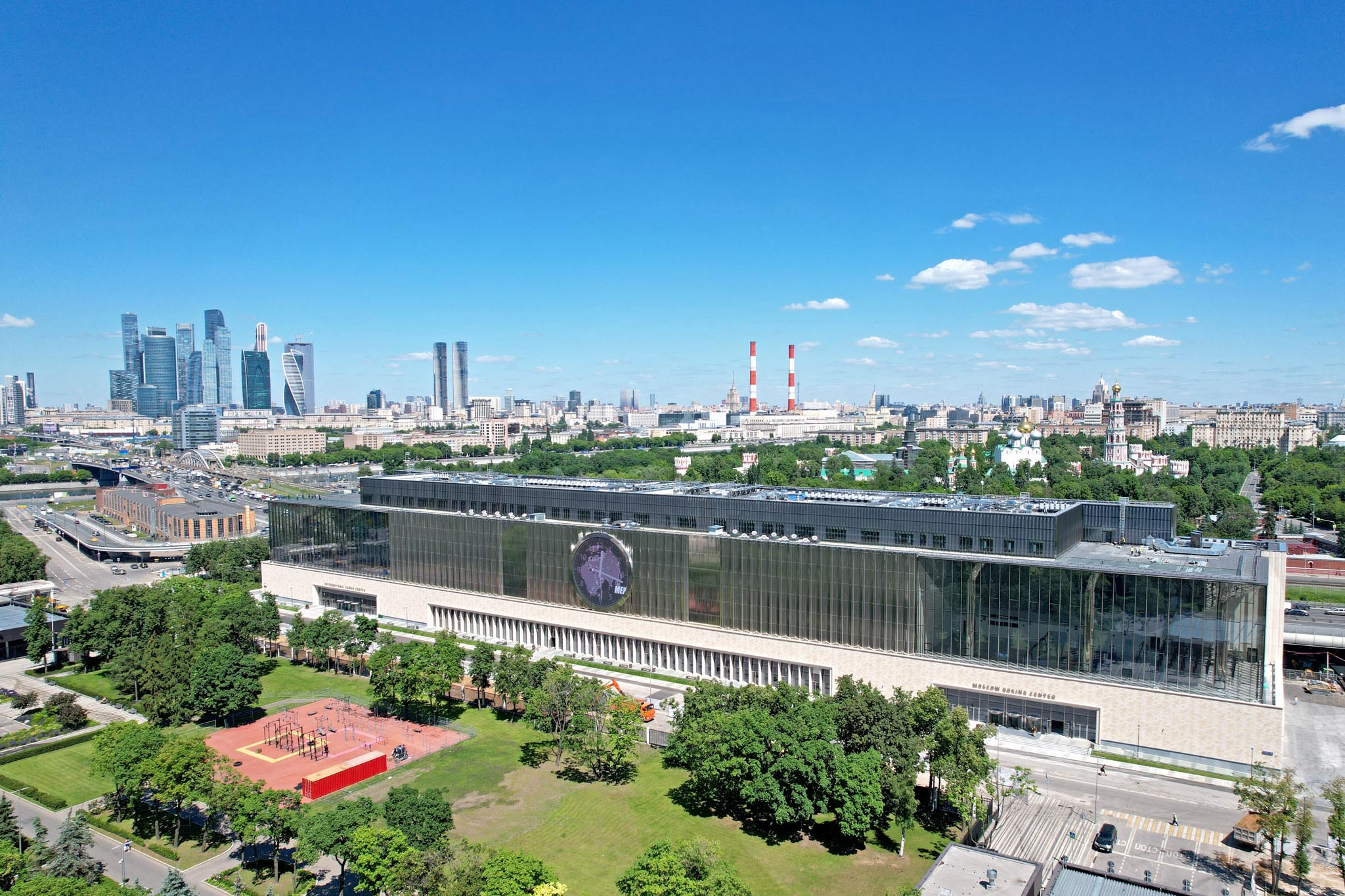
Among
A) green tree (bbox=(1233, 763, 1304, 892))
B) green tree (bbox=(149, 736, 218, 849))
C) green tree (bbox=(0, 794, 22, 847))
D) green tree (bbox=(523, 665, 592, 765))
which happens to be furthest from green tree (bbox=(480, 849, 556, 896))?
green tree (bbox=(1233, 763, 1304, 892))

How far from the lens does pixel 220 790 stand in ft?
122

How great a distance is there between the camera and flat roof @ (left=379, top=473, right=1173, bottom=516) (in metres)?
55.5

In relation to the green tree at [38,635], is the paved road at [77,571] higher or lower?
lower

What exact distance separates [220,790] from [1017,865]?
35.5 metres

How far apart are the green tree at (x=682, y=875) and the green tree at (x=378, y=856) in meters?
9.26

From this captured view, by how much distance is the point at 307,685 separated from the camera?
2441 inches

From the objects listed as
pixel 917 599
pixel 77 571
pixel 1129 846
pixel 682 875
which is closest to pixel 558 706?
pixel 682 875

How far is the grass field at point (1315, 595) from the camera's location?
83188 mm

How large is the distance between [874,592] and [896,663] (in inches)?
184

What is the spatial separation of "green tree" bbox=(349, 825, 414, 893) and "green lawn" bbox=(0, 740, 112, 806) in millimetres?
19814

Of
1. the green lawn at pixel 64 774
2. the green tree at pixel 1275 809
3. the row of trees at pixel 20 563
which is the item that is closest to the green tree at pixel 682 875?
the green tree at pixel 1275 809

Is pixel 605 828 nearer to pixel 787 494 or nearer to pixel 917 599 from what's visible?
pixel 917 599

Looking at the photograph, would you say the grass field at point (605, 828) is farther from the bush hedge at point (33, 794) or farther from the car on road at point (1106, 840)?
the bush hedge at point (33, 794)

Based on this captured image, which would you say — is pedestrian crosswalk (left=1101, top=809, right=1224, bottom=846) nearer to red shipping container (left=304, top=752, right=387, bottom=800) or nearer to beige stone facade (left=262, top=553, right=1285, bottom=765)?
beige stone facade (left=262, top=553, right=1285, bottom=765)
